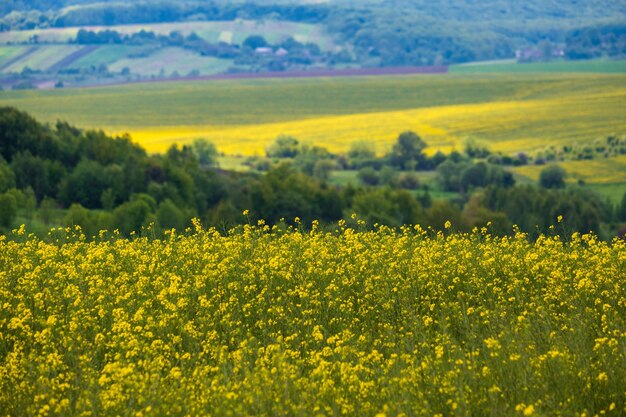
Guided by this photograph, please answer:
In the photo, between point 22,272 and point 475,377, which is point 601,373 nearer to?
point 475,377

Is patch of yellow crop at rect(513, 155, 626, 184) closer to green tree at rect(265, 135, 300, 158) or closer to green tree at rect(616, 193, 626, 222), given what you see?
green tree at rect(616, 193, 626, 222)

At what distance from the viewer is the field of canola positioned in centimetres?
1026

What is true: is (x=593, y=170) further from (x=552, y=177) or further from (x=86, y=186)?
(x=86, y=186)

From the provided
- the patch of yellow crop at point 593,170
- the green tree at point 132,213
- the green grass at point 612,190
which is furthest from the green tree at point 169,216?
the patch of yellow crop at point 593,170

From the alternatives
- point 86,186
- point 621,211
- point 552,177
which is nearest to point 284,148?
point 552,177

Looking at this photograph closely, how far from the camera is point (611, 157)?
6009 inches

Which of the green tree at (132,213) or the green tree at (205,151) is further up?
the green tree at (132,213)

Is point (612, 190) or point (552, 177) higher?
point (612, 190)

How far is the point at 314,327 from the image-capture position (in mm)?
12383

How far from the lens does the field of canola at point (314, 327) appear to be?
1026cm

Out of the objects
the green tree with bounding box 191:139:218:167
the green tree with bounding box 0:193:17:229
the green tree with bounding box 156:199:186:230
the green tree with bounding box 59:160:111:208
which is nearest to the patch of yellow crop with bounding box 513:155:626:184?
the green tree with bounding box 191:139:218:167

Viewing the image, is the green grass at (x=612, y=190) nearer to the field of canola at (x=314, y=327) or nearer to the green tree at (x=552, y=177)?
the green tree at (x=552, y=177)

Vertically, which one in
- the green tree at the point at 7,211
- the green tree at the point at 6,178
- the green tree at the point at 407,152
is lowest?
the green tree at the point at 407,152

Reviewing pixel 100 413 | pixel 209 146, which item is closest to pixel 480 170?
pixel 209 146
